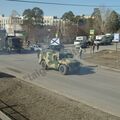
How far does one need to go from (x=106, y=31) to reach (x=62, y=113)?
117 metres

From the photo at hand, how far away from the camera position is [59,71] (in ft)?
94.3

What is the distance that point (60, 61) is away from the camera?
28.5 m

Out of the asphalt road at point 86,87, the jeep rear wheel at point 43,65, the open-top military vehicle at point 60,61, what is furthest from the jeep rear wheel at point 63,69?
the jeep rear wheel at point 43,65

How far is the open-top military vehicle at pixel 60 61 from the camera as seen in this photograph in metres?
27.9

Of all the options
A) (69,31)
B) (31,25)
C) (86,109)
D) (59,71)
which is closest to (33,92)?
(86,109)

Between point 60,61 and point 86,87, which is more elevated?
point 60,61

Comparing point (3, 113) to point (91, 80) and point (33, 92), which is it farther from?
point (91, 80)

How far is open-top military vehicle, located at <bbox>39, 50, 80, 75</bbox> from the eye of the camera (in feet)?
91.6

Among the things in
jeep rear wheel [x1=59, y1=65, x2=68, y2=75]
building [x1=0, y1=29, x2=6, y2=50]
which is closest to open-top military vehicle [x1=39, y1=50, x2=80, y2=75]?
jeep rear wheel [x1=59, y1=65, x2=68, y2=75]

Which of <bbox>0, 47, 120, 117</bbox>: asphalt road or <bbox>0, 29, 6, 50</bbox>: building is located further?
<bbox>0, 29, 6, 50</bbox>: building

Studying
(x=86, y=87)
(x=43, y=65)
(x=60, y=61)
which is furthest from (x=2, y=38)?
(x=86, y=87)

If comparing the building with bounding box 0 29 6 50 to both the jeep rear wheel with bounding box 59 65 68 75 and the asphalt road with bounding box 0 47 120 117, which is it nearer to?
the asphalt road with bounding box 0 47 120 117

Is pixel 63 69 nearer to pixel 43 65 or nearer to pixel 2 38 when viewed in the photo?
pixel 43 65

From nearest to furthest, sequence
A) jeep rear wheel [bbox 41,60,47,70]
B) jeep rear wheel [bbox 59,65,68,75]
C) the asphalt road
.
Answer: the asphalt road
jeep rear wheel [bbox 59,65,68,75]
jeep rear wheel [bbox 41,60,47,70]
